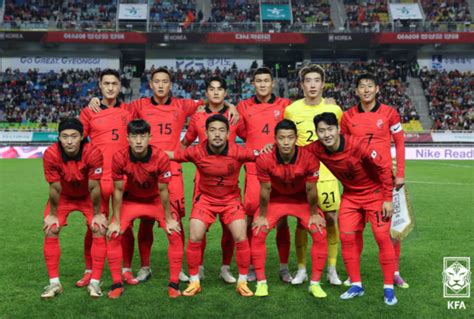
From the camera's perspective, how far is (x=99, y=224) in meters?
5.52

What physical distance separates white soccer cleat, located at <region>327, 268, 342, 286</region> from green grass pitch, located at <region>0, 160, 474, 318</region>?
16 centimetres

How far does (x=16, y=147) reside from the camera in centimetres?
2853

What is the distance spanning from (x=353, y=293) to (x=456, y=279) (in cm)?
153

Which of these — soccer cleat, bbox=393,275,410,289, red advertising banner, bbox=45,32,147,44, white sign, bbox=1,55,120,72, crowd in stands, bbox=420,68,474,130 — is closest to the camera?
soccer cleat, bbox=393,275,410,289

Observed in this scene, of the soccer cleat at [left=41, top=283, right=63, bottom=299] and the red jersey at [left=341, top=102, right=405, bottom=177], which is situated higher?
the red jersey at [left=341, top=102, right=405, bottom=177]

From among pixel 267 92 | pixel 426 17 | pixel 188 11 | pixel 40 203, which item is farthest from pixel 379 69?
→ pixel 267 92

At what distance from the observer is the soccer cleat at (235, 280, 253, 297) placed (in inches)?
216

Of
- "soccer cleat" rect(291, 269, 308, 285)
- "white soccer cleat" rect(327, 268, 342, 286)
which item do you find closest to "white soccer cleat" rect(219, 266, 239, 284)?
"soccer cleat" rect(291, 269, 308, 285)

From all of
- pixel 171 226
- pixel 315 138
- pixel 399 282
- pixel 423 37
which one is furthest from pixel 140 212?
pixel 423 37

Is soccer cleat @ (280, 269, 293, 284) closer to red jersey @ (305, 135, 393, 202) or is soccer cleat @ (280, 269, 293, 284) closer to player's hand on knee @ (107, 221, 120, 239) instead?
red jersey @ (305, 135, 393, 202)

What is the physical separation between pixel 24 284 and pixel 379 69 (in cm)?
3684

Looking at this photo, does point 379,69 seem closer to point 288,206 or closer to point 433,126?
point 433,126

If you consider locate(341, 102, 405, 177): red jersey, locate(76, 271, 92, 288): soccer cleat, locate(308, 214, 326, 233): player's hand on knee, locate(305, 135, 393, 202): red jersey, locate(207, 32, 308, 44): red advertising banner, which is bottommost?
locate(76, 271, 92, 288): soccer cleat

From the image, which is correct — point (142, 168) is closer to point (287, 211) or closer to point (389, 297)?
point (287, 211)
